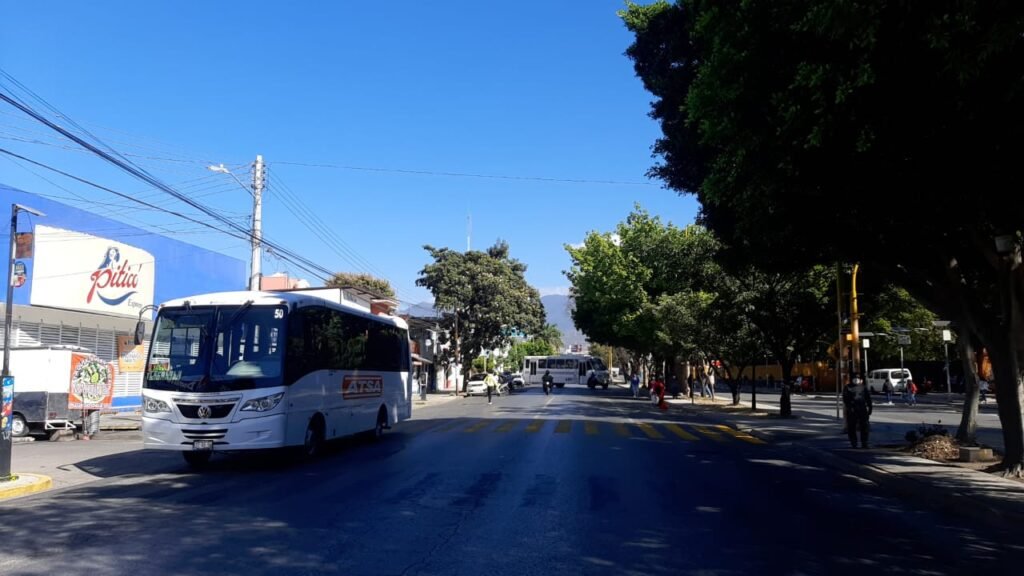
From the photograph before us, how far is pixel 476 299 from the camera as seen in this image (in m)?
57.3

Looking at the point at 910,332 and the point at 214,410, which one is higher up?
the point at 910,332

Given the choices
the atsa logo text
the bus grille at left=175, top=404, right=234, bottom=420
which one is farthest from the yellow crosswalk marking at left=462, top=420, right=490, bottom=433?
the bus grille at left=175, top=404, right=234, bottom=420

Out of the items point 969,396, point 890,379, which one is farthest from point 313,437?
point 890,379

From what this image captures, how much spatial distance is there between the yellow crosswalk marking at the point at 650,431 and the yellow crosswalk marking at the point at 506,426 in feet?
12.2

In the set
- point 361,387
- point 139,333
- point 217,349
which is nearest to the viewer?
point 139,333

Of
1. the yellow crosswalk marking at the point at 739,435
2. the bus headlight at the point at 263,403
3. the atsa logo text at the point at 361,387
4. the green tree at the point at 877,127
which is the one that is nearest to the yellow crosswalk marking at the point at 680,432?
the yellow crosswalk marking at the point at 739,435

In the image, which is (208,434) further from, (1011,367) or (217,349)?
(1011,367)

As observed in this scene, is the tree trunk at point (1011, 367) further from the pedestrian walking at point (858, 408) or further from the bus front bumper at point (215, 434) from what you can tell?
the bus front bumper at point (215, 434)

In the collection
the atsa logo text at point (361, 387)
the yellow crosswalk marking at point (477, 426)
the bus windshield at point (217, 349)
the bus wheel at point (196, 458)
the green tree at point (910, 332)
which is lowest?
the yellow crosswalk marking at point (477, 426)

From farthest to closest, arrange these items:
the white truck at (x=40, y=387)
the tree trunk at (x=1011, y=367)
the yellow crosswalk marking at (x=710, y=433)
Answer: the yellow crosswalk marking at (x=710, y=433)
the white truck at (x=40, y=387)
the tree trunk at (x=1011, y=367)

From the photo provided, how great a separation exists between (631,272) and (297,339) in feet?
125

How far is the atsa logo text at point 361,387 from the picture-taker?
15906mm

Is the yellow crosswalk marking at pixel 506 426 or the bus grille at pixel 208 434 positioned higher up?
the bus grille at pixel 208 434

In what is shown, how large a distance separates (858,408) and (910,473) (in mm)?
3874
